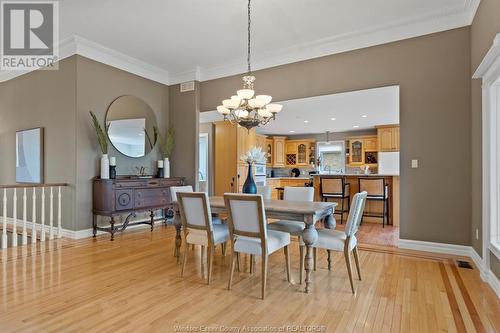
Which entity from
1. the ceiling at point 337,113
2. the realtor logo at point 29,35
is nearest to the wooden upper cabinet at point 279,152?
the ceiling at point 337,113

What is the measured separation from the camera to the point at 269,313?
218 centimetres

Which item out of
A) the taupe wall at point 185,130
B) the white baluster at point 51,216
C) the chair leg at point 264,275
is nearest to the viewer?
→ the chair leg at point 264,275

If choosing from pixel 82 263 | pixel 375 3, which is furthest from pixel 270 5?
pixel 82 263

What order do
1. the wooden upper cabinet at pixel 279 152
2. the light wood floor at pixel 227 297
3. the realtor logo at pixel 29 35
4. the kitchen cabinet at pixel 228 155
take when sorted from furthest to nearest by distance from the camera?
the wooden upper cabinet at pixel 279 152
the kitchen cabinet at pixel 228 155
the realtor logo at pixel 29 35
the light wood floor at pixel 227 297

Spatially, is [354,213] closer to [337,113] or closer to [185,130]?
[185,130]

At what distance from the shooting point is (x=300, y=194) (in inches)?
146

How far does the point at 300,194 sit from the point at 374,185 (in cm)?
259

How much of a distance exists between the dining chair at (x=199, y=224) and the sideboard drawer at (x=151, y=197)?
208cm

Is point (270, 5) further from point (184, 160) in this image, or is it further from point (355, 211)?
point (184, 160)

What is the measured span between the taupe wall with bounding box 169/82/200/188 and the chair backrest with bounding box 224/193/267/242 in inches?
124

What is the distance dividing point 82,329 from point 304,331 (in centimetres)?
148

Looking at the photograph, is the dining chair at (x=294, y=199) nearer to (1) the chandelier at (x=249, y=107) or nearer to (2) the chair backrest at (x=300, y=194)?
(2) the chair backrest at (x=300, y=194)

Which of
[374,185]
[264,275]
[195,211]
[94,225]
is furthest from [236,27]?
[374,185]

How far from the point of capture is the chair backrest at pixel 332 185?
18.8 feet
